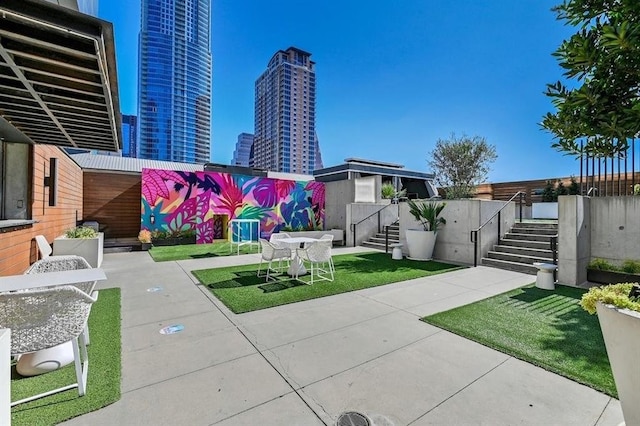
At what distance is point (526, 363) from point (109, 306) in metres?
5.47

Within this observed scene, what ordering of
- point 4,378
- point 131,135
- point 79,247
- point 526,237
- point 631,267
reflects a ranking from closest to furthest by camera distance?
point 4,378, point 631,267, point 79,247, point 526,237, point 131,135

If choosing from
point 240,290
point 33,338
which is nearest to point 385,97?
point 240,290

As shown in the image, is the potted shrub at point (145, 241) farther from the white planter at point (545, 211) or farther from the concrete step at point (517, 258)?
the white planter at point (545, 211)

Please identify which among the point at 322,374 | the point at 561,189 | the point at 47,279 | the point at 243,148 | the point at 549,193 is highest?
the point at 243,148

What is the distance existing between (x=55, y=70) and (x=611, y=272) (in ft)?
31.5

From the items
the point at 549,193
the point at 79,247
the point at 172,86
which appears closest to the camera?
the point at 79,247

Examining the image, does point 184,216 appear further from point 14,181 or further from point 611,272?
point 611,272

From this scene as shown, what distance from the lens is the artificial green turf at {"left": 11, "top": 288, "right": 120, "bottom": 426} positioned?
200cm

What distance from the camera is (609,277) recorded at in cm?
568

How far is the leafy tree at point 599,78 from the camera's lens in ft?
6.96

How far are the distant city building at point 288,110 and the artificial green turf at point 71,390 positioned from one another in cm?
4177

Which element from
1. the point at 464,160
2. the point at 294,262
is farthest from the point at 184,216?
the point at 464,160

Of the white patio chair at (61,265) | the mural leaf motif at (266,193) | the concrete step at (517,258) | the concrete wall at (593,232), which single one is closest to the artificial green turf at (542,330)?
the concrete wall at (593,232)

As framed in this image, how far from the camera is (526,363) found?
9.00ft
